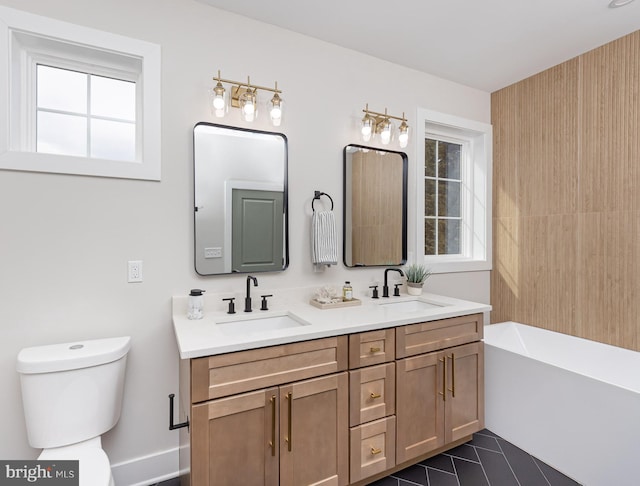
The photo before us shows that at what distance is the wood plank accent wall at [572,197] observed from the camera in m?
2.16

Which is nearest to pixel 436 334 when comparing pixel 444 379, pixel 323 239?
pixel 444 379

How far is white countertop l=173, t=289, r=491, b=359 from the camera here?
1.37 metres

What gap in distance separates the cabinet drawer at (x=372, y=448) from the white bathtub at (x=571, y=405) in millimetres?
945

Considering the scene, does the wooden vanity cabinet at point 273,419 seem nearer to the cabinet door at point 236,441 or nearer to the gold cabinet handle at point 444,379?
the cabinet door at point 236,441

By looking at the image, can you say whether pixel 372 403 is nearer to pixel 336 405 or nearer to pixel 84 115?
pixel 336 405

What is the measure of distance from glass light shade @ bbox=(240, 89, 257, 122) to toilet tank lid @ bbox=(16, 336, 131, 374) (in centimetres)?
135

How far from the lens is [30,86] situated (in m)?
1.62

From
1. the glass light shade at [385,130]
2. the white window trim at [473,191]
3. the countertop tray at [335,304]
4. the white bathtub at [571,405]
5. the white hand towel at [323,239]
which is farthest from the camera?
the white window trim at [473,191]

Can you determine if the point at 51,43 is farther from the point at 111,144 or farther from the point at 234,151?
the point at 234,151

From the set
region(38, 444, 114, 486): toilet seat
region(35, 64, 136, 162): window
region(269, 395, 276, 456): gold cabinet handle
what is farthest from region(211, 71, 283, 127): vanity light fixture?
region(38, 444, 114, 486): toilet seat

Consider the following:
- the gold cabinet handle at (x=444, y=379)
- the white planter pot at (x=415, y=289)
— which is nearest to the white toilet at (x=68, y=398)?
the gold cabinet handle at (x=444, y=379)

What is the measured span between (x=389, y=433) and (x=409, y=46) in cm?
242

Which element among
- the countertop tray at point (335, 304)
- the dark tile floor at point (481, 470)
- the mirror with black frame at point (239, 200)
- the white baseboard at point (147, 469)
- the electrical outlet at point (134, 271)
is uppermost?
the mirror with black frame at point (239, 200)

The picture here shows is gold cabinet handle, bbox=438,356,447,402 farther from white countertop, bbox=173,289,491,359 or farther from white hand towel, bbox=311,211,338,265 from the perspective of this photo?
white hand towel, bbox=311,211,338,265
